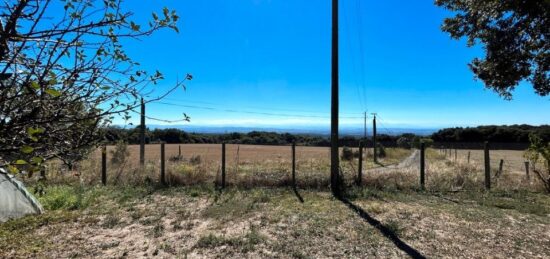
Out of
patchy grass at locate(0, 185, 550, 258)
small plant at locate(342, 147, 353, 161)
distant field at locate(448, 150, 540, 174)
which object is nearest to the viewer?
patchy grass at locate(0, 185, 550, 258)

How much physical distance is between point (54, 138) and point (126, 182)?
906 cm

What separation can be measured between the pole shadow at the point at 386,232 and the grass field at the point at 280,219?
2 centimetres

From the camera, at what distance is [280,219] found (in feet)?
22.7

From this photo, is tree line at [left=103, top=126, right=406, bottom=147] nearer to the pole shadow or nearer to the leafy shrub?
the leafy shrub

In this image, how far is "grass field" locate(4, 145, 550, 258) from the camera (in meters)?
5.29

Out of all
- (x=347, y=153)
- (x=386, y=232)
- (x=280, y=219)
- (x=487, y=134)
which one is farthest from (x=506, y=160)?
(x=487, y=134)

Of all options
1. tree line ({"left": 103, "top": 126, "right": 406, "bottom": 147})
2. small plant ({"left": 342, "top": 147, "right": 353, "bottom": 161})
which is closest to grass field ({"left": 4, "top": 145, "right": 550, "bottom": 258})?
A: small plant ({"left": 342, "top": 147, "right": 353, "bottom": 161})

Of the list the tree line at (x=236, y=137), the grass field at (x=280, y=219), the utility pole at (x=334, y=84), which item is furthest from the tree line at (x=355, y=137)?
the grass field at (x=280, y=219)

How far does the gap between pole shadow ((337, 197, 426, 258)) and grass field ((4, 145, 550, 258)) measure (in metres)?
0.02

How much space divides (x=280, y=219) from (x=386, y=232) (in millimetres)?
1948

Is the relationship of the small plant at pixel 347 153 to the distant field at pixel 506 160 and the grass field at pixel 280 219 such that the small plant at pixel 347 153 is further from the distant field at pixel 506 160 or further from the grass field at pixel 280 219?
the grass field at pixel 280 219

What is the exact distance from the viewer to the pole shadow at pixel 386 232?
5.15m

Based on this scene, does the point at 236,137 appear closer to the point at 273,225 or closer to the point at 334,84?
the point at 334,84

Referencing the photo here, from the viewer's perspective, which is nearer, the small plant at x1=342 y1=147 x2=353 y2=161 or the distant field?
the distant field
